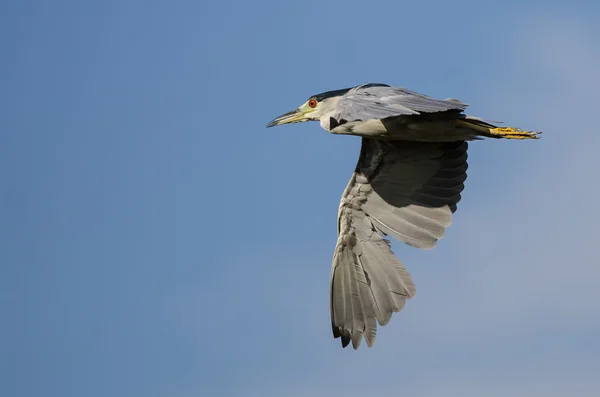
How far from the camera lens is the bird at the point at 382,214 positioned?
577 inches

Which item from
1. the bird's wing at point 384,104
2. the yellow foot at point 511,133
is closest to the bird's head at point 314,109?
the bird's wing at point 384,104

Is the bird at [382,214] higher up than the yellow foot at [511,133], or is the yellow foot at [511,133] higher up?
the yellow foot at [511,133]

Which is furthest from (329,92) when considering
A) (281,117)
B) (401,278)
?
(401,278)

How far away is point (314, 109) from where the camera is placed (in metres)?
14.6

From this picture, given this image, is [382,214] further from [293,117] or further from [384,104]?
[384,104]

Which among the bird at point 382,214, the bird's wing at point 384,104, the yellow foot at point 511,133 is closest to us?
the bird's wing at point 384,104

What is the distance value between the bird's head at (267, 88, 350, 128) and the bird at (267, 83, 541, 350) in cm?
1

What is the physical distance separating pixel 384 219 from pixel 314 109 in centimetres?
191

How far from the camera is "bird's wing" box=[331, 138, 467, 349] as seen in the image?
14695mm

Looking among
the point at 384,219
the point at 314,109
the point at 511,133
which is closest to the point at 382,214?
the point at 384,219

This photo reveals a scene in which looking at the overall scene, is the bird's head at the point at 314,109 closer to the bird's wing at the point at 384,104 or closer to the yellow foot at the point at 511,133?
the bird's wing at the point at 384,104

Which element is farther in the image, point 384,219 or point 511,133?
point 384,219

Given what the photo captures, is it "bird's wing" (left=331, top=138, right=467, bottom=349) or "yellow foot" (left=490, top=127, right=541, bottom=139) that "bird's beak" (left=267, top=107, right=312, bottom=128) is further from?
"yellow foot" (left=490, top=127, right=541, bottom=139)

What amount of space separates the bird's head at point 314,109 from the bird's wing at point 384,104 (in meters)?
0.73
